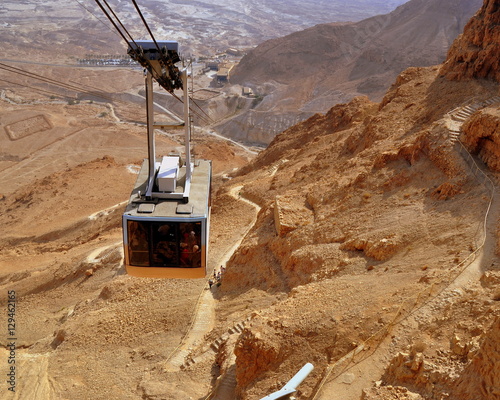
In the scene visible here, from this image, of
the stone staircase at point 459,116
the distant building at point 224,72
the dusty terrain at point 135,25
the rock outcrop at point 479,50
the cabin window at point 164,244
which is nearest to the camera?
the cabin window at point 164,244

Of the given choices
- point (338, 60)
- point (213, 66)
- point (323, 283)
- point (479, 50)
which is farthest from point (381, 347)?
point (213, 66)

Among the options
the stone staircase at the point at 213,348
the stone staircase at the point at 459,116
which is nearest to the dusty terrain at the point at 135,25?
the stone staircase at the point at 459,116

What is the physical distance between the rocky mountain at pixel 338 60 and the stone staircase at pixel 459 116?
1657 inches

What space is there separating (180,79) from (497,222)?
9795 mm

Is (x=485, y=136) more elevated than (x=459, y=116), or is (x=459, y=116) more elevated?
(x=459, y=116)

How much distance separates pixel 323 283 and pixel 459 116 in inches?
388

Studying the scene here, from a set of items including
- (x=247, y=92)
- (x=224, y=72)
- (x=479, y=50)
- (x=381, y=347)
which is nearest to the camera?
(x=381, y=347)

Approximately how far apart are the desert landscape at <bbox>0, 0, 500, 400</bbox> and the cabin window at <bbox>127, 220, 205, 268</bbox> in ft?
8.54

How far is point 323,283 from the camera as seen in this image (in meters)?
14.4

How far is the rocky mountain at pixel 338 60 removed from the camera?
6600 cm

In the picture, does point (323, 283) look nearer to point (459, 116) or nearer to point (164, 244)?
point (164, 244)

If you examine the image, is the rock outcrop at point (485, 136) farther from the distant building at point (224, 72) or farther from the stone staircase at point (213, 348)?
the distant building at point (224, 72)

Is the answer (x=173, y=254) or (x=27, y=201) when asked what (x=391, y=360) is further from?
(x=27, y=201)

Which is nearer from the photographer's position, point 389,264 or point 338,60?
point 389,264
